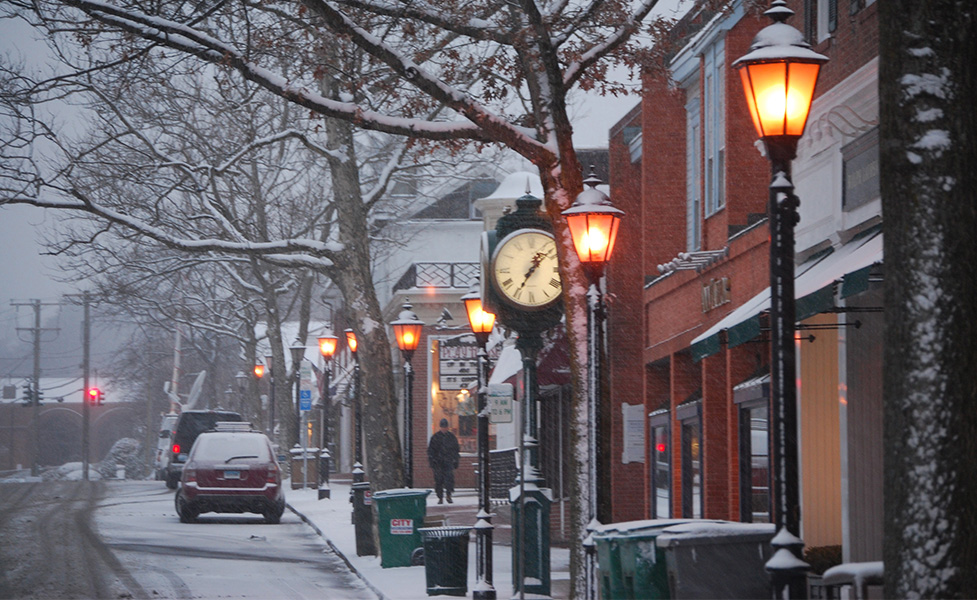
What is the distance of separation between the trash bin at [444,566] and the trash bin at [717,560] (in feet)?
22.1

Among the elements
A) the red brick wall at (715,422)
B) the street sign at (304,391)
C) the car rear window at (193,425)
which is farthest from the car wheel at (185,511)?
the street sign at (304,391)

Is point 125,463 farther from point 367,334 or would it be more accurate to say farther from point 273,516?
point 367,334

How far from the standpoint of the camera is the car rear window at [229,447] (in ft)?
82.9

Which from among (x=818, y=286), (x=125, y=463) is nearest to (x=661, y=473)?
(x=818, y=286)

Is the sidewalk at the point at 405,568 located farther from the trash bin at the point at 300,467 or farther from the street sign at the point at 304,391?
the street sign at the point at 304,391

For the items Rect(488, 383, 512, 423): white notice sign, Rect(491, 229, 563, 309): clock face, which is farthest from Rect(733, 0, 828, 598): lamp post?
Rect(488, 383, 512, 423): white notice sign

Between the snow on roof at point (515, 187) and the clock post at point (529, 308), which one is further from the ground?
the snow on roof at point (515, 187)

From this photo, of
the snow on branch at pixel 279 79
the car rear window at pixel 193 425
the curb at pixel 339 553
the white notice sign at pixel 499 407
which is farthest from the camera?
the car rear window at pixel 193 425

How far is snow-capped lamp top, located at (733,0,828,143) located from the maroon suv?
18.6 meters

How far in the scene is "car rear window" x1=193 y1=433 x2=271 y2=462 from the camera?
25.3 meters

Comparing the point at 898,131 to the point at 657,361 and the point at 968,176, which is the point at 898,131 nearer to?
the point at 968,176

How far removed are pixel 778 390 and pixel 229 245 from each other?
672 inches

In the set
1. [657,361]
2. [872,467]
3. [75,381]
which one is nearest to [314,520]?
[657,361]

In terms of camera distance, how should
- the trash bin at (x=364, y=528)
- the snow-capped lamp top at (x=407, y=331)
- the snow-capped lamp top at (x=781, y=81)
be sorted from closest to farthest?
the snow-capped lamp top at (x=781, y=81)
the trash bin at (x=364, y=528)
the snow-capped lamp top at (x=407, y=331)
